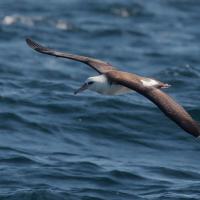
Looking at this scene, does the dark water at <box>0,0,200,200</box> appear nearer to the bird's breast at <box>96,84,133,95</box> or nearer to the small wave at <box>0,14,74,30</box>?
the small wave at <box>0,14,74,30</box>

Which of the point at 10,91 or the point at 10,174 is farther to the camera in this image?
the point at 10,91

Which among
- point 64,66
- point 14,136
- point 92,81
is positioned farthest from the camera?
point 64,66

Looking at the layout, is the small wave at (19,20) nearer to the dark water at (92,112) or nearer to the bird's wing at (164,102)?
the dark water at (92,112)

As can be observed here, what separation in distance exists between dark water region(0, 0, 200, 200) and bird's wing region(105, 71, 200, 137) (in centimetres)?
171

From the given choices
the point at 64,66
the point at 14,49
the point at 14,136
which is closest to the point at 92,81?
the point at 14,136

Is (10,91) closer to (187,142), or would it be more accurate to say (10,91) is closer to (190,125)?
(187,142)

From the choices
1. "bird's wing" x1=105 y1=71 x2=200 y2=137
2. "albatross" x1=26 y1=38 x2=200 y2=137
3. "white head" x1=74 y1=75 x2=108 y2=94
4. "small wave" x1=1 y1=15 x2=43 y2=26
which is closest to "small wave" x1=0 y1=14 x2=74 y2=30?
"small wave" x1=1 y1=15 x2=43 y2=26

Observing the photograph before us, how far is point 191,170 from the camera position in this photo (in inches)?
606

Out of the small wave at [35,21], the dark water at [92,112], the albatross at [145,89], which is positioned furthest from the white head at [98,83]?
the small wave at [35,21]

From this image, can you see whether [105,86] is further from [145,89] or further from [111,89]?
[145,89]

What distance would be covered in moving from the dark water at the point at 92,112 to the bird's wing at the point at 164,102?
171cm

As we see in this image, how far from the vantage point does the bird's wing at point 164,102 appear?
12414mm

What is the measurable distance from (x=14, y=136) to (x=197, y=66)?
7.56 m

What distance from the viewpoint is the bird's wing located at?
12.4 metres
